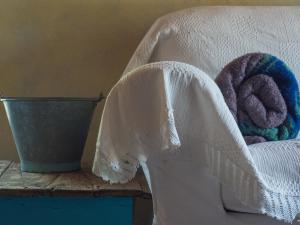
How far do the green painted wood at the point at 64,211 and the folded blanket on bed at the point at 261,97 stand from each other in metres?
0.32

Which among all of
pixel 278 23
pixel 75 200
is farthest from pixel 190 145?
pixel 278 23

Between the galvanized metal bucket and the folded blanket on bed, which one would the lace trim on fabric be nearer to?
the folded blanket on bed

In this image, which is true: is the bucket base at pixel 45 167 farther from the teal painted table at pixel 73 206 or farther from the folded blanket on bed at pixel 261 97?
the folded blanket on bed at pixel 261 97

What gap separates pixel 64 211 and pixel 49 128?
0.86ft

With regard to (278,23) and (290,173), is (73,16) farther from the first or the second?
(290,173)

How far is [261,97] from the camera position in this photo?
107 cm

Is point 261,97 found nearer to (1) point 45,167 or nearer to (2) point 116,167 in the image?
Result: (2) point 116,167

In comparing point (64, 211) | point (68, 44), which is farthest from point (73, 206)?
point (68, 44)

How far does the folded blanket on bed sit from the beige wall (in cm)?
66

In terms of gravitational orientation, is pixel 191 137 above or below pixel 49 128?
above

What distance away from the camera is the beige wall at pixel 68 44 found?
1.67 meters

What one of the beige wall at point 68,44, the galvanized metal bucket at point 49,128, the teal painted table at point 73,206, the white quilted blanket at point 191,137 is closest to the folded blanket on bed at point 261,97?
the white quilted blanket at point 191,137

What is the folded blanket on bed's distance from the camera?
1060 mm

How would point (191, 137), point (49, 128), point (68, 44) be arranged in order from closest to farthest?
1. point (191, 137)
2. point (49, 128)
3. point (68, 44)
